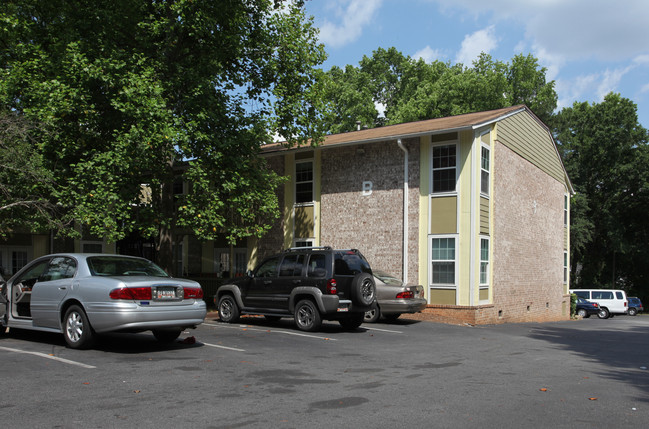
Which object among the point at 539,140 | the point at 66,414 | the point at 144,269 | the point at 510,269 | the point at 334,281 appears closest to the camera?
the point at 66,414

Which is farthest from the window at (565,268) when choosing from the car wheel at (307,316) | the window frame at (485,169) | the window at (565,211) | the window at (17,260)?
the window at (17,260)

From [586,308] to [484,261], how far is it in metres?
20.3

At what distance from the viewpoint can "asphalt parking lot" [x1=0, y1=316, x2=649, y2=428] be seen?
219 inches

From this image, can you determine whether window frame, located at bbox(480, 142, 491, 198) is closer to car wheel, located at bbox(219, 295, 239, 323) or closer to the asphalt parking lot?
the asphalt parking lot

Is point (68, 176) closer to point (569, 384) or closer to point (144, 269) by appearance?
point (144, 269)

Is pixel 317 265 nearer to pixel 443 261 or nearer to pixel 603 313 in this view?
pixel 443 261

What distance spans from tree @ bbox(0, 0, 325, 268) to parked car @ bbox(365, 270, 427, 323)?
4.79 m

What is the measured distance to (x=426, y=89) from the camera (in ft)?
143

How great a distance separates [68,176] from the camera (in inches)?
670

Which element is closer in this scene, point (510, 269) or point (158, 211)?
point (158, 211)

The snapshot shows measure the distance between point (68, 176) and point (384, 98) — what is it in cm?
3827

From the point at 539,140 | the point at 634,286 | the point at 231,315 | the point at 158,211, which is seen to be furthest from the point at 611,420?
the point at 634,286

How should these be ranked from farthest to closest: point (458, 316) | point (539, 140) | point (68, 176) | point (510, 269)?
point (539, 140) → point (510, 269) → point (458, 316) → point (68, 176)

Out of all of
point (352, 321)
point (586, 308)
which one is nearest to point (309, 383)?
point (352, 321)
